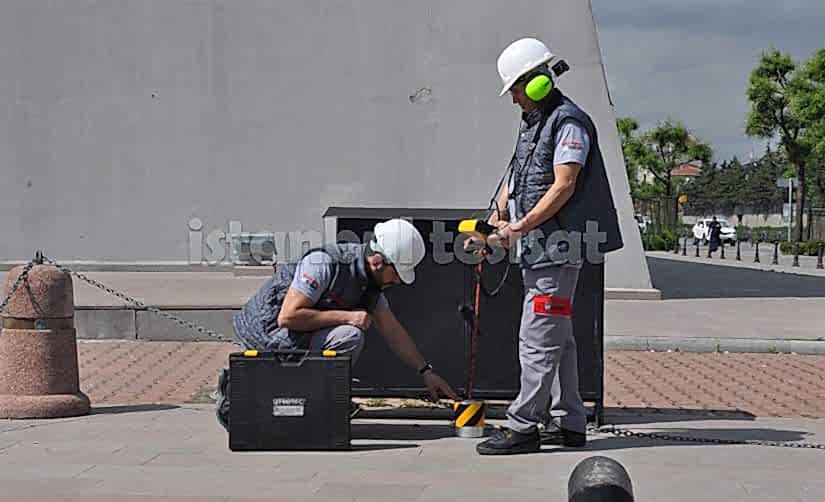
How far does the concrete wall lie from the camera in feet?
58.9

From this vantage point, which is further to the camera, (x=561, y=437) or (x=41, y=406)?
(x=41, y=406)

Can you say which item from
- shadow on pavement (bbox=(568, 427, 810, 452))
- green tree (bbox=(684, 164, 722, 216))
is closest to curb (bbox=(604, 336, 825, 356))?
shadow on pavement (bbox=(568, 427, 810, 452))

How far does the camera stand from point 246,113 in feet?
64.3

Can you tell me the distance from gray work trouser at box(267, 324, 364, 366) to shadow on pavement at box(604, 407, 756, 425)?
2054 mm

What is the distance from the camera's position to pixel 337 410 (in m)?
6.52

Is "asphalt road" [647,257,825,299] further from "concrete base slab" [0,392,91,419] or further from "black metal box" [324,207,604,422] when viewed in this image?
"concrete base slab" [0,392,91,419]

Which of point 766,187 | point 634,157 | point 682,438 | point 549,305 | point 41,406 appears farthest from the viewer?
point 766,187

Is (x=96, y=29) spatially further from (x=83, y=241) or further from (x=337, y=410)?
(x=337, y=410)

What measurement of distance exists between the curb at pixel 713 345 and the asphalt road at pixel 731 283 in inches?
251

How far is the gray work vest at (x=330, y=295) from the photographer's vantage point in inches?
263

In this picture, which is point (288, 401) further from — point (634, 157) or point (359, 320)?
point (634, 157)

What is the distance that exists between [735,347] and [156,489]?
7804 mm

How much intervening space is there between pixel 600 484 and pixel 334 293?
447cm

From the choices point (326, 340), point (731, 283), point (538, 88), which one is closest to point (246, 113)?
point (731, 283)
